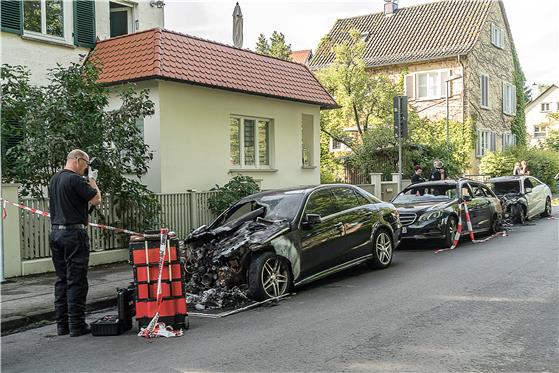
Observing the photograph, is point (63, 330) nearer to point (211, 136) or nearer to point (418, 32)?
point (211, 136)

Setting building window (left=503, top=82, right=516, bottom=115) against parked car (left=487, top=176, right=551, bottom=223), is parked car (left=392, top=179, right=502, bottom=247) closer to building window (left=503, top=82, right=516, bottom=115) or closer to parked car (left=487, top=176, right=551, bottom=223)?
parked car (left=487, top=176, right=551, bottom=223)

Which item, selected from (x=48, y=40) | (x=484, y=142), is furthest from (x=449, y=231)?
(x=484, y=142)

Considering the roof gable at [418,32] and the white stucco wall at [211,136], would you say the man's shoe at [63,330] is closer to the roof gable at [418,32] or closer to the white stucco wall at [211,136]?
the white stucco wall at [211,136]

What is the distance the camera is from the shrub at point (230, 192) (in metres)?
14.3

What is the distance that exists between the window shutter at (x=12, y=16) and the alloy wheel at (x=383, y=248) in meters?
10.0

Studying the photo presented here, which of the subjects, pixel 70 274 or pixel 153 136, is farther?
pixel 153 136

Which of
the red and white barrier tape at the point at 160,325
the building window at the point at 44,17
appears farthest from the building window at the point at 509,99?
the red and white barrier tape at the point at 160,325

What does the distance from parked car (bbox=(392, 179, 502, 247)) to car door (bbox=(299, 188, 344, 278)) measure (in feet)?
12.7

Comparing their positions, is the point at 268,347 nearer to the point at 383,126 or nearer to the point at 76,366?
the point at 76,366

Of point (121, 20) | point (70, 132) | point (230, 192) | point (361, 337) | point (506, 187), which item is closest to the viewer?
point (361, 337)

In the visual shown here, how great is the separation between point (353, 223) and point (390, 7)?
31932 millimetres

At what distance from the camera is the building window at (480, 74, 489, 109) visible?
34.8m

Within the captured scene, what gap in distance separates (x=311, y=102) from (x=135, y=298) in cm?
1275

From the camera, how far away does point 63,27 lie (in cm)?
1565
